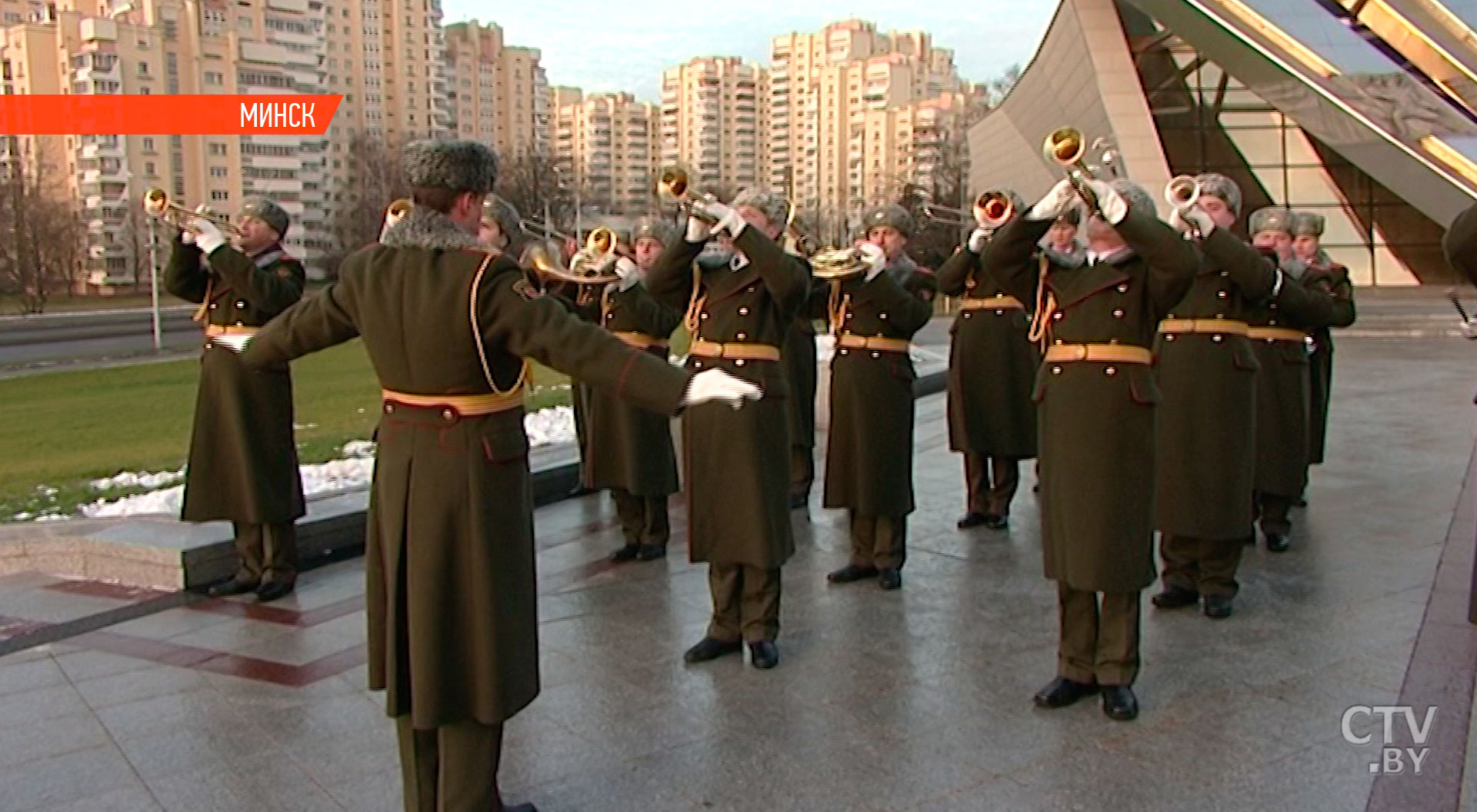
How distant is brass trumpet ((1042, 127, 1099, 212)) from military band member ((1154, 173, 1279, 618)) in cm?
183

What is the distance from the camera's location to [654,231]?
22.7ft

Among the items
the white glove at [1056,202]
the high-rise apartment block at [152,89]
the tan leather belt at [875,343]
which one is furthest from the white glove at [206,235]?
the high-rise apartment block at [152,89]

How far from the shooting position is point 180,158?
73.0 metres

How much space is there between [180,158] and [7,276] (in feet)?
90.3

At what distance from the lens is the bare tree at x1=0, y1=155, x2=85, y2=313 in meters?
45.7

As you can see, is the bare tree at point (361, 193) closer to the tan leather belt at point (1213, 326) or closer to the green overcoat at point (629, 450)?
the green overcoat at point (629, 450)

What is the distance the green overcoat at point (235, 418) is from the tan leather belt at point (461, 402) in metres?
2.83

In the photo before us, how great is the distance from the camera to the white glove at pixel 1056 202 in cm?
421

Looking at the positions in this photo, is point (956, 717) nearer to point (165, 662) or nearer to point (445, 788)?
point (445, 788)

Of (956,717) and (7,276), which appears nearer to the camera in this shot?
(956,717)

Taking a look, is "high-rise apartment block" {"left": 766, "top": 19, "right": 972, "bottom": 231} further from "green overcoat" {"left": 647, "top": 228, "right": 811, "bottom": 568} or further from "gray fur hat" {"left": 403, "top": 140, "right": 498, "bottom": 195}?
"gray fur hat" {"left": 403, "top": 140, "right": 498, "bottom": 195}

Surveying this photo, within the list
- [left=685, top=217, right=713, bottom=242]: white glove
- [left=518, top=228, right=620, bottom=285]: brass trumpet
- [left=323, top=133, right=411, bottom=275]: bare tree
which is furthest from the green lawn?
[left=323, top=133, right=411, bottom=275]: bare tree

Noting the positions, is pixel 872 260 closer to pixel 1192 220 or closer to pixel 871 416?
pixel 871 416

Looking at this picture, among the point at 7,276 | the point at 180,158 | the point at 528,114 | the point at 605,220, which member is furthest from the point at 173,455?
the point at 528,114
